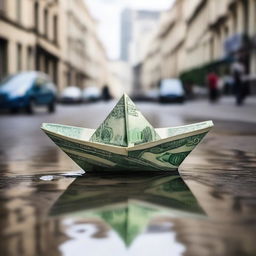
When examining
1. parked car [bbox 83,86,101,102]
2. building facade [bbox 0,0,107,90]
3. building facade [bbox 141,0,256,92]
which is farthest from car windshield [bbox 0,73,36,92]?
parked car [bbox 83,86,101,102]

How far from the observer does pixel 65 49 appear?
57.7 m

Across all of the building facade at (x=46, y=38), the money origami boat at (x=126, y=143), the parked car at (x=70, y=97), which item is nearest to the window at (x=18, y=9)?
the building facade at (x=46, y=38)

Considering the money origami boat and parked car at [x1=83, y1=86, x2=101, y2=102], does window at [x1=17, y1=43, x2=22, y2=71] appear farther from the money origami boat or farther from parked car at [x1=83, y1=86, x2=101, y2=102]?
the money origami boat

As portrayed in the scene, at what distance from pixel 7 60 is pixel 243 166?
29.1 meters

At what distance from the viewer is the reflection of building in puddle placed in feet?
8.77

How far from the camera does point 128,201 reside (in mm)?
3225

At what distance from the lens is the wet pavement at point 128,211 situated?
2.21 metres

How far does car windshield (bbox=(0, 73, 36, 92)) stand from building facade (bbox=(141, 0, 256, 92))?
14.0 m

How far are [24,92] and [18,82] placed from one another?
0.72 metres

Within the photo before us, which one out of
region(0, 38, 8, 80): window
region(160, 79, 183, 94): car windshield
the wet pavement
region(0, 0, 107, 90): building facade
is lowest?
the wet pavement

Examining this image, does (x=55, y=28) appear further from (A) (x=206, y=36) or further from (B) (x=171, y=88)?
(B) (x=171, y=88)

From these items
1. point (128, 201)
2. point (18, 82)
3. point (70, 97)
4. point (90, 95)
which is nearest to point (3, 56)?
point (70, 97)

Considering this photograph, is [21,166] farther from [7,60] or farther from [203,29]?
[203,29]

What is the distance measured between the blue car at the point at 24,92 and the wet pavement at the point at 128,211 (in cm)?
1580
